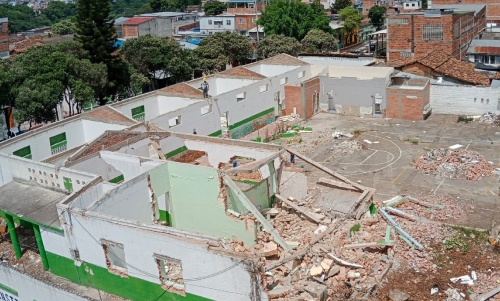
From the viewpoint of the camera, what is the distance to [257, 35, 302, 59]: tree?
50.2 metres

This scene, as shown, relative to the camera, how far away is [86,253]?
15.2 meters

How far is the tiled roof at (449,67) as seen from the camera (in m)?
36.2

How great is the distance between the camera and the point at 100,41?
38.6 meters

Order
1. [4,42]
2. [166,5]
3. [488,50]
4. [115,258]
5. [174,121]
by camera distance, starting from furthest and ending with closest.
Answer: [166,5]
[4,42]
[488,50]
[174,121]
[115,258]

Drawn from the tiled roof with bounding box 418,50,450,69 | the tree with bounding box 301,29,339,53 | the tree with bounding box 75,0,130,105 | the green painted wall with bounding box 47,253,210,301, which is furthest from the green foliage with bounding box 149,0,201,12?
the green painted wall with bounding box 47,253,210,301

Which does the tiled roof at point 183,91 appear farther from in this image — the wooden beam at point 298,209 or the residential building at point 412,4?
the residential building at point 412,4

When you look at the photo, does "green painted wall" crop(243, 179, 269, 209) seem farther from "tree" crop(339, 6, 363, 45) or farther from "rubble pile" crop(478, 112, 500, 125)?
"tree" crop(339, 6, 363, 45)

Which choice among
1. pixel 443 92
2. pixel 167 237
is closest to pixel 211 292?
pixel 167 237

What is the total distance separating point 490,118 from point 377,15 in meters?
44.0

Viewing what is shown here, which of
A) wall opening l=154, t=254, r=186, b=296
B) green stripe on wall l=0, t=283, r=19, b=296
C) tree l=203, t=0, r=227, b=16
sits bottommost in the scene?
green stripe on wall l=0, t=283, r=19, b=296

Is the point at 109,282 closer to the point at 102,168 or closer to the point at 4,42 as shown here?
the point at 102,168

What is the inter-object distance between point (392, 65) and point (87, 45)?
73.2 feet

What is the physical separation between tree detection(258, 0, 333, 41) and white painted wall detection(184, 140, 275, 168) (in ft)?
116

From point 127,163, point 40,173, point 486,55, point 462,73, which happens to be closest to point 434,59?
point 462,73
